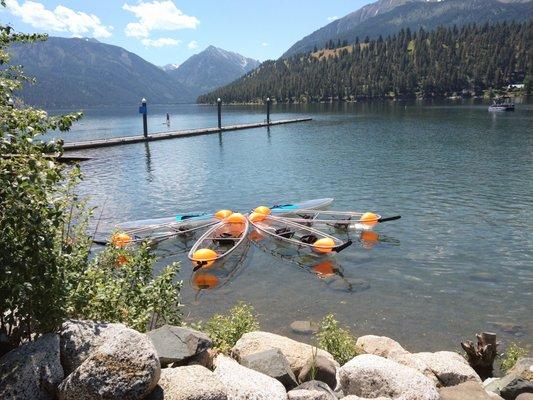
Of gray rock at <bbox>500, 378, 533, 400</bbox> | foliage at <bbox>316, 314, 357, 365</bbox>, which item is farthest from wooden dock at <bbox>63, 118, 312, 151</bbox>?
gray rock at <bbox>500, 378, 533, 400</bbox>

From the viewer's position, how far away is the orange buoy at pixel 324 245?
74.9ft

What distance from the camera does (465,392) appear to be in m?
9.63

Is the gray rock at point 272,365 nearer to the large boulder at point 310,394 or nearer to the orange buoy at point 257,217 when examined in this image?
the large boulder at point 310,394

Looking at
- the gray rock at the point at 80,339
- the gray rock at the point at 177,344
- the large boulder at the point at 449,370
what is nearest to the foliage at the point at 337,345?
the large boulder at the point at 449,370

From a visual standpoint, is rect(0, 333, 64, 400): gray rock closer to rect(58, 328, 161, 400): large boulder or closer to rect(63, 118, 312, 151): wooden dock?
rect(58, 328, 161, 400): large boulder

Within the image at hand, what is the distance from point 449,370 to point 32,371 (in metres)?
9.01

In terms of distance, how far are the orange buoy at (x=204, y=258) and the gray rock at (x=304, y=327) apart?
6663 mm

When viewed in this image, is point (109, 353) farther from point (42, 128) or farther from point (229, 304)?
point (229, 304)

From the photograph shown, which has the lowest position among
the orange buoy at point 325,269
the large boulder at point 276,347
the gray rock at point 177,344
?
the orange buoy at point 325,269

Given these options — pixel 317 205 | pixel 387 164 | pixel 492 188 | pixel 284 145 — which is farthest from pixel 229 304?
pixel 284 145

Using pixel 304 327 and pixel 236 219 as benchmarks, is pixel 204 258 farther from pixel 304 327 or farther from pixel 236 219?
pixel 304 327

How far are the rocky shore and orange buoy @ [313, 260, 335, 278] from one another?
8.87 m

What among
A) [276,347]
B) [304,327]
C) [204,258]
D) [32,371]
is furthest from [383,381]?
[204,258]

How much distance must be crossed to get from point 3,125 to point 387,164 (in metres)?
44.9
